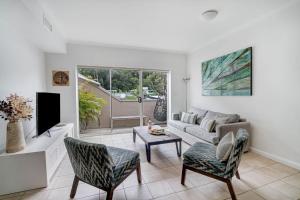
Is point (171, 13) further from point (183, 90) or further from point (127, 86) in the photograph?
point (183, 90)

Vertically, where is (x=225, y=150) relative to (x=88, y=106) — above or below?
below

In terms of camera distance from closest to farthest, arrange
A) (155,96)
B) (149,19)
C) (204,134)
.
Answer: (149,19) < (204,134) < (155,96)

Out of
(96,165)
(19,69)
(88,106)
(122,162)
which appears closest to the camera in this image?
(96,165)

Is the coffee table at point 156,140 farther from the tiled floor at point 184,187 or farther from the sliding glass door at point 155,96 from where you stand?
the sliding glass door at point 155,96

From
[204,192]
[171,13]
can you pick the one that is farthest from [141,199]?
[171,13]

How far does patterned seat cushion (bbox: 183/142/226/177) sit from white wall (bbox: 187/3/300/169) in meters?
1.39

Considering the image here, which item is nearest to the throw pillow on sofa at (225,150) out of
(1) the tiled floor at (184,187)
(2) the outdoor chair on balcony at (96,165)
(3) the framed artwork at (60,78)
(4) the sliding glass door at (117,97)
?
(1) the tiled floor at (184,187)

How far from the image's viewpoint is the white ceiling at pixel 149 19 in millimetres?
2404

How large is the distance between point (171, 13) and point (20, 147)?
2.93 m

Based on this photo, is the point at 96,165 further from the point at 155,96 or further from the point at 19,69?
the point at 155,96

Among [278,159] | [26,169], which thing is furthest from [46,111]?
[278,159]

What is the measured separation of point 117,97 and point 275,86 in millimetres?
3713

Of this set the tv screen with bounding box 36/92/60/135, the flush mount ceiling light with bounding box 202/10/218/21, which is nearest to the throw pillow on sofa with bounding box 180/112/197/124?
the flush mount ceiling light with bounding box 202/10/218/21

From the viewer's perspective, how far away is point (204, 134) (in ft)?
10.4
